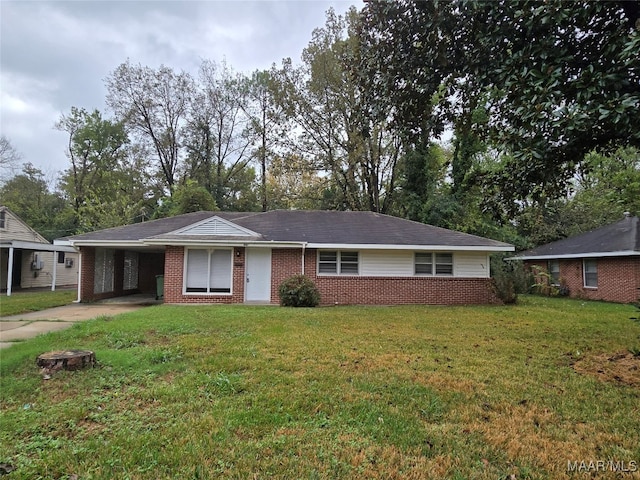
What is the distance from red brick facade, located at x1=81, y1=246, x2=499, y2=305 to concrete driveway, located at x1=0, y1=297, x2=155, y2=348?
191 cm

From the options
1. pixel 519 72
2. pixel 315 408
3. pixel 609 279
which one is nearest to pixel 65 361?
pixel 315 408

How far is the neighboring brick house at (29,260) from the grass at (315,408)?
639 inches

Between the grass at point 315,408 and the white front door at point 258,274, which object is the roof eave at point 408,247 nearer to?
the white front door at point 258,274

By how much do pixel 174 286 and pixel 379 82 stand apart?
10.3 metres

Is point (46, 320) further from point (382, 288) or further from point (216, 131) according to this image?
point (216, 131)

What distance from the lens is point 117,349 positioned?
6098 mm

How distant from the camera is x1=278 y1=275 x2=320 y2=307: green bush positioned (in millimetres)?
12383

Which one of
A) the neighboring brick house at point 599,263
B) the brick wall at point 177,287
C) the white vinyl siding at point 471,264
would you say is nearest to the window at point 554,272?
the neighboring brick house at point 599,263

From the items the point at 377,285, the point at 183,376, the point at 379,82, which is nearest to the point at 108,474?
the point at 183,376

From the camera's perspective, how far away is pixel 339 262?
14023 millimetres

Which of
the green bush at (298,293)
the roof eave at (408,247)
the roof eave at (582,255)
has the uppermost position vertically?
the roof eave at (408,247)

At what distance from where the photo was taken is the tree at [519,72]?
4.19m

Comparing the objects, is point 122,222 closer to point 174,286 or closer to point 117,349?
point 174,286

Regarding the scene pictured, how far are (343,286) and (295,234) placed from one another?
276 cm
